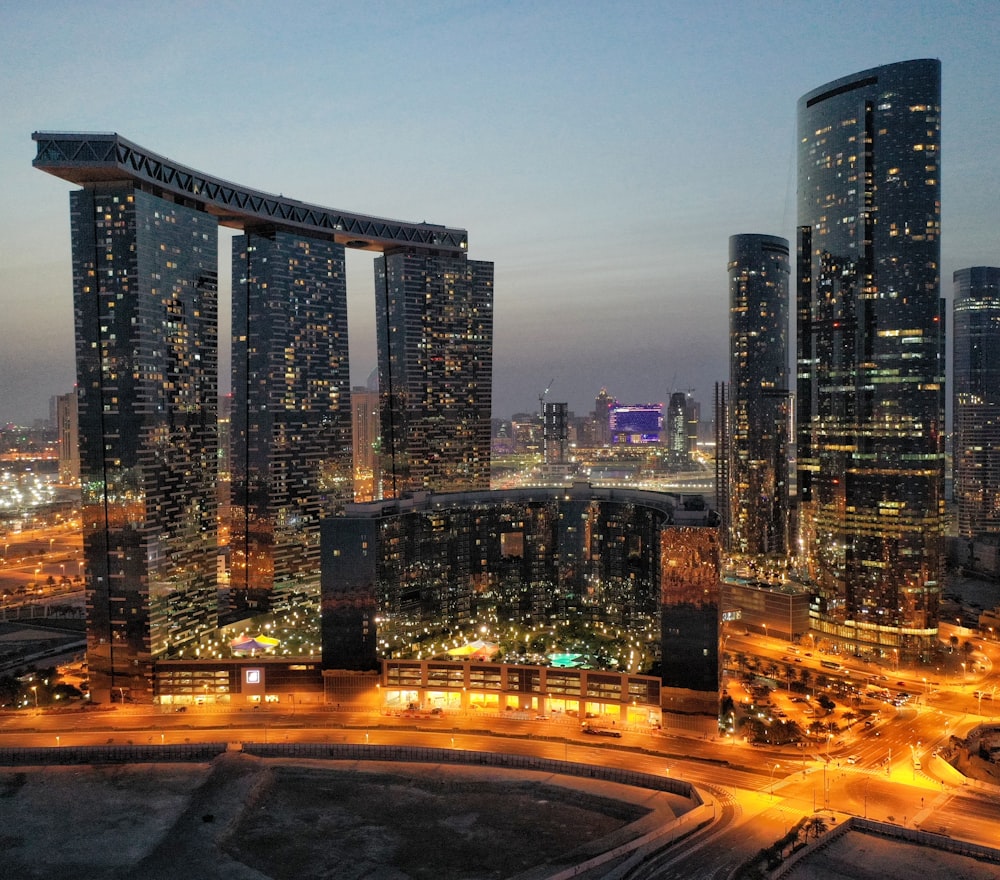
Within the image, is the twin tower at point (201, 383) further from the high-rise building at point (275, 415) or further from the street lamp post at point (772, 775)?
the street lamp post at point (772, 775)

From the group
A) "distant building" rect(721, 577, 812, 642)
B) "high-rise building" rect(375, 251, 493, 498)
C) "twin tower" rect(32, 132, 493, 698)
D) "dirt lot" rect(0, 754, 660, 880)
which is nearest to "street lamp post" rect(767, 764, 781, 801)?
"dirt lot" rect(0, 754, 660, 880)

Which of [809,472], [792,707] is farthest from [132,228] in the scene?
[809,472]

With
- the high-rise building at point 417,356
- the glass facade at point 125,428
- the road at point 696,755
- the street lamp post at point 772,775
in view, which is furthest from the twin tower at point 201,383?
the street lamp post at point 772,775

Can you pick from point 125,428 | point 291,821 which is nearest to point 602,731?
point 291,821

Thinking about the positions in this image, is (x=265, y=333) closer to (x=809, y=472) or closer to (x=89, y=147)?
(x=89, y=147)

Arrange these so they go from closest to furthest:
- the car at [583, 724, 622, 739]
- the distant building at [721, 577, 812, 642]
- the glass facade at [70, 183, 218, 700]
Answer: the car at [583, 724, 622, 739] < the glass facade at [70, 183, 218, 700] < the distant building at [721, 577, 812, 642]

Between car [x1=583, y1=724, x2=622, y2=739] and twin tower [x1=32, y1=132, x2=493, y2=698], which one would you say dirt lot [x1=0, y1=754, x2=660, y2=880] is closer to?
car [x1=583, y1=724, x2=622, y2=739]
